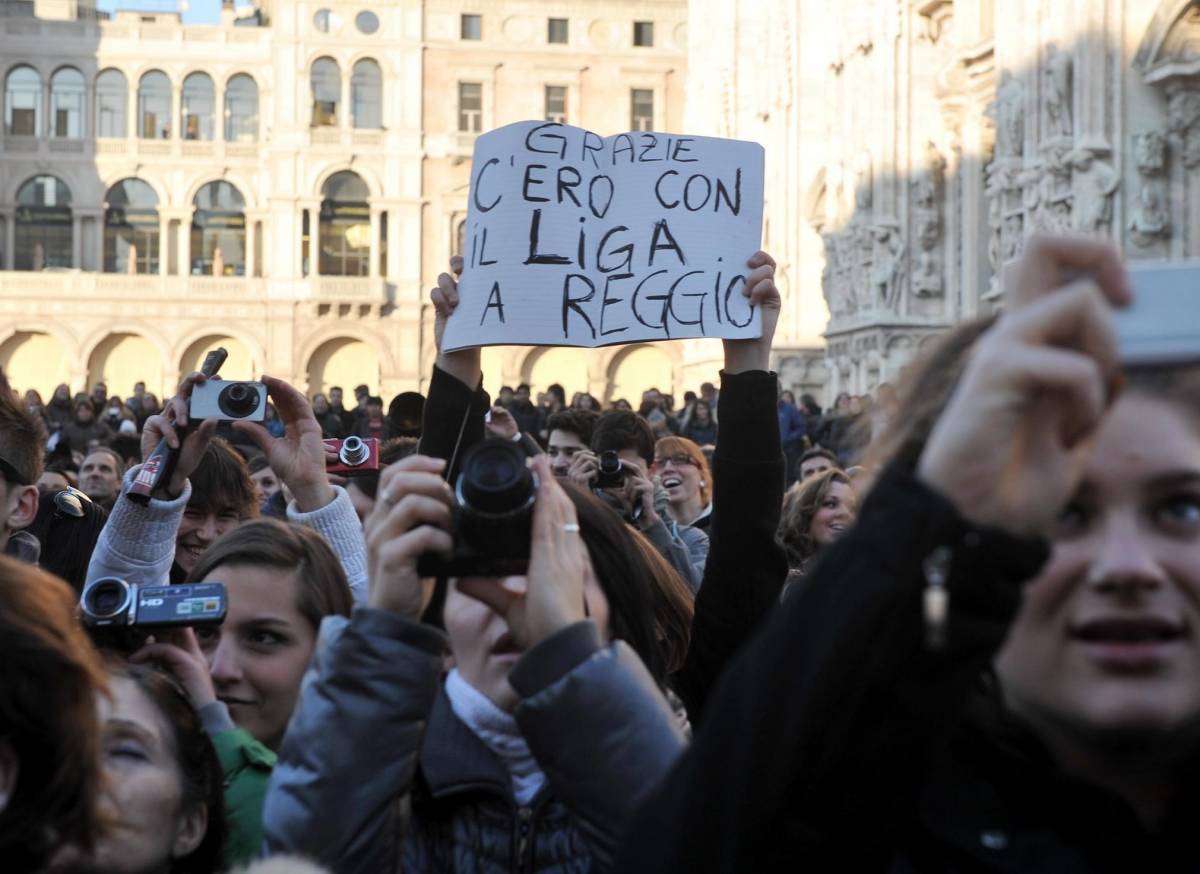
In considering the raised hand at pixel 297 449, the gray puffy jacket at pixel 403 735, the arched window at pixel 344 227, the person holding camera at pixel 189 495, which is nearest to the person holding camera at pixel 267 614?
the person holding camera at pixel 189 495

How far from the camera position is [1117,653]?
1459 mm

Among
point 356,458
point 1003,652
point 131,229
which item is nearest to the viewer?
point 1003,652

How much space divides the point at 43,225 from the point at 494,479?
50782mm

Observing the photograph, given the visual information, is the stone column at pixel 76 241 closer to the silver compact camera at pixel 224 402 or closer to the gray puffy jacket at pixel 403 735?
the silver compact camera at pixel 224 402

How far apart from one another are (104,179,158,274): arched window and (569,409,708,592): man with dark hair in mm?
45178

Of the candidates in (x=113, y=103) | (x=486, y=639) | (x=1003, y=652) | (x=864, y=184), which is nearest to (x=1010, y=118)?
→ (x=864, y=184)

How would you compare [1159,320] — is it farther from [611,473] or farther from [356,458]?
[611,473]

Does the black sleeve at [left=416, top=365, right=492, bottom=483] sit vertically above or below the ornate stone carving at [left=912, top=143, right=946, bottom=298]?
below

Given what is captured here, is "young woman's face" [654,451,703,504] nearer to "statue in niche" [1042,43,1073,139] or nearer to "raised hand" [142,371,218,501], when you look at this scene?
"raised hand" [142,371,218,501]

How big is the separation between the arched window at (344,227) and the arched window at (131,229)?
5.62 metres

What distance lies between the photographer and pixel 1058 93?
13.5 m

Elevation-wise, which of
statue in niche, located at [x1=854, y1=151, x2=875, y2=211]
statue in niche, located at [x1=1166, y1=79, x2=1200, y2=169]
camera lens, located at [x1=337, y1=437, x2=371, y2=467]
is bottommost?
camera lens, located at [x1=337, y1=437, x2=371, y2=467]

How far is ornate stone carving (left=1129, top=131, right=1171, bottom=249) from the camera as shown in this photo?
1297 cm

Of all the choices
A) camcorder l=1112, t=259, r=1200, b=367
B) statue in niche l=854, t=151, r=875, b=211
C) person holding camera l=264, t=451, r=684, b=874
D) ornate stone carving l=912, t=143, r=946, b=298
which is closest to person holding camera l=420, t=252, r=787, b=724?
person holding camera l=264, t=451, r=684, b=874
